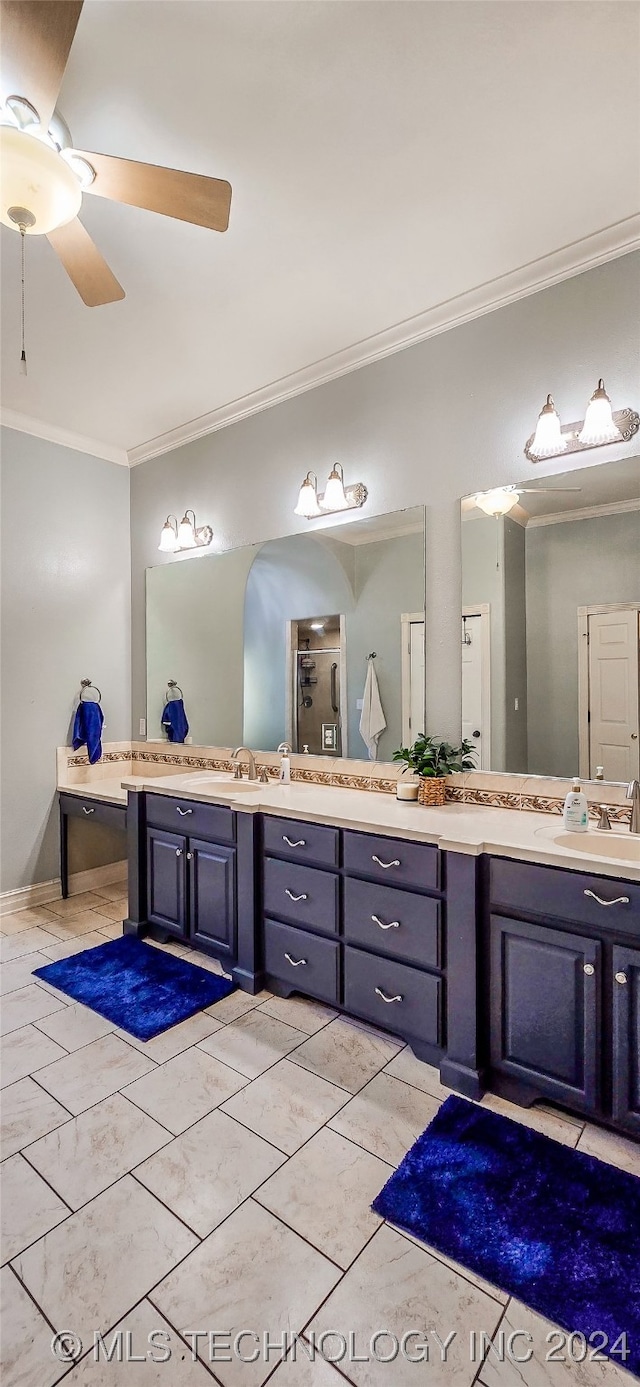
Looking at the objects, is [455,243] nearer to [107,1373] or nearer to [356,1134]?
[356,1134]

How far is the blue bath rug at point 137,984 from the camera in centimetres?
234

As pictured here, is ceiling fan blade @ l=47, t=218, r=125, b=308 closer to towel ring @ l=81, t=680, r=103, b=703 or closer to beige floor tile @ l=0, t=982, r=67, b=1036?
towel ring @ l=81, t=680, r=103, b=703

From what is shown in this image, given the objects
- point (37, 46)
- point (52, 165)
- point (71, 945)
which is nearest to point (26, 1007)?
point (71, 945)

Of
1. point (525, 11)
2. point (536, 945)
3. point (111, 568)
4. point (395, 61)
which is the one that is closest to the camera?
point (525, 11)

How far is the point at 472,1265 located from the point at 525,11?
289cm

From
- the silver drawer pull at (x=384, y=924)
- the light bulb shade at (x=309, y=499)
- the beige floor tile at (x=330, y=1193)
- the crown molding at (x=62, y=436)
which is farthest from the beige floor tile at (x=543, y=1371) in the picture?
the crown molding at (x=62, y=436)

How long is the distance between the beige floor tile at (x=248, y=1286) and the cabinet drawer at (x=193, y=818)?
A: 4.47 ft

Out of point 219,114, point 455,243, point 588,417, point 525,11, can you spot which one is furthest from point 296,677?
point 525,11

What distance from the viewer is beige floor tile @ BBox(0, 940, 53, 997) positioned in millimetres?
2611

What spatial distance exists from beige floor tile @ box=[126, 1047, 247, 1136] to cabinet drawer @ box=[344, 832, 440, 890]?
79 centimetres

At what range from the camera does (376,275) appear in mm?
2324

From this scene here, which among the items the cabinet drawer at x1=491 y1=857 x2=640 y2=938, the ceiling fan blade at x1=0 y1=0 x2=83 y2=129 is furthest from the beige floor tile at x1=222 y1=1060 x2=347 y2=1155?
the ceiling fan blade at x1=0 y1=0 x2=83 y2=129

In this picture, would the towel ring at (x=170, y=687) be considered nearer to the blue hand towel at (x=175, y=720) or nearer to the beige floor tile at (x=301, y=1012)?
the blue hand towel at (x=175, y=720)

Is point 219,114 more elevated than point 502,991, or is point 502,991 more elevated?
point 219,114
